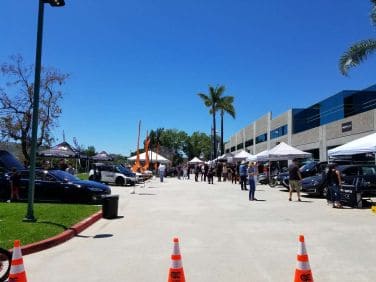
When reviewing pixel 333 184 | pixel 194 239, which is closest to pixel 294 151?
pixel 333 184

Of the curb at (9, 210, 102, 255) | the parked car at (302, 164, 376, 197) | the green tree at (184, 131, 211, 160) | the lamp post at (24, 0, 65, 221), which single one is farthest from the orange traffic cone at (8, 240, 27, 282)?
A: the green tree at (184, 131, 211, 160)

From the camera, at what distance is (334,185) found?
16.7 metres

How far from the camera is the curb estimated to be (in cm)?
832

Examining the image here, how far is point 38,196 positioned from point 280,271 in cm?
1190

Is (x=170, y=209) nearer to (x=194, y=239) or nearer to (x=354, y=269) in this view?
(x=194, y=239)

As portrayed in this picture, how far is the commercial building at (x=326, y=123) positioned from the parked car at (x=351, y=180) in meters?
12.8

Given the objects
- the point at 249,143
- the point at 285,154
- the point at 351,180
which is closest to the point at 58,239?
the point at 351,180

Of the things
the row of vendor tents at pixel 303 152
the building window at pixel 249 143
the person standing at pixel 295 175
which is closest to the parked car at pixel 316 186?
the row of vendor tents at pixel 303 152

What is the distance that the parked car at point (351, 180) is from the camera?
62.6 ft

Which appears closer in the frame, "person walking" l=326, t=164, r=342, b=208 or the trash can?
the trash can

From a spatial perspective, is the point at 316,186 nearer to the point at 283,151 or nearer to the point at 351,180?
the point at 351,180

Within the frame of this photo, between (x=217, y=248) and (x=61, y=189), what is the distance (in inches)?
372

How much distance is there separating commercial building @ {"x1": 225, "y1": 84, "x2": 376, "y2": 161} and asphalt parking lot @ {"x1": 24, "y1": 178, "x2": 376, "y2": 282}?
70.4ft

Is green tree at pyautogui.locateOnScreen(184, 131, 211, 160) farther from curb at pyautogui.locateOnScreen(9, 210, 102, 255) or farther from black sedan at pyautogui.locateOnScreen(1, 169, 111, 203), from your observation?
curb at pyautogui.locateOnScreen(9, 210, 102, 255)
